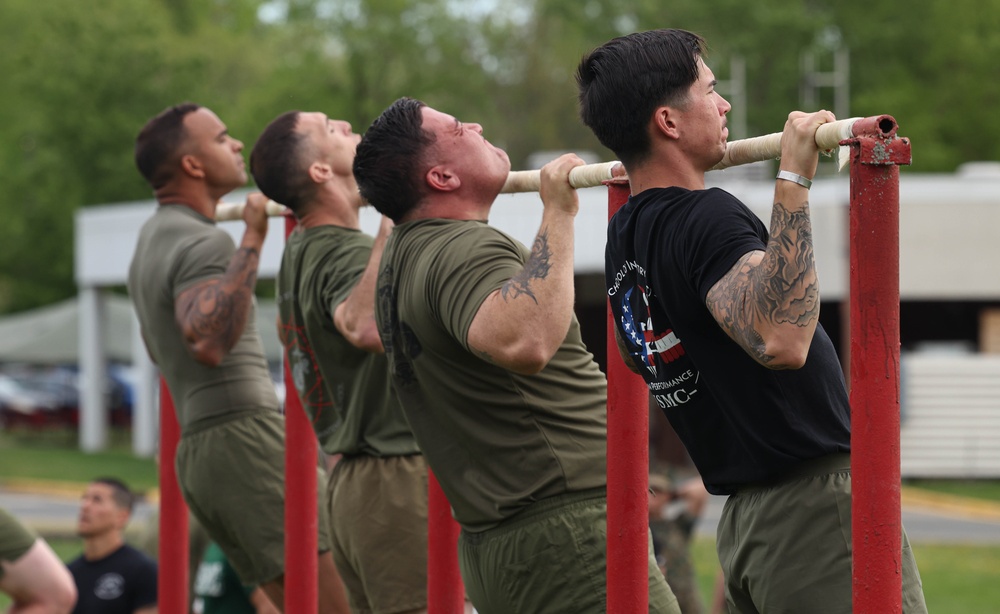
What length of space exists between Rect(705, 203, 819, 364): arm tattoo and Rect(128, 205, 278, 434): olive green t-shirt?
2509mm

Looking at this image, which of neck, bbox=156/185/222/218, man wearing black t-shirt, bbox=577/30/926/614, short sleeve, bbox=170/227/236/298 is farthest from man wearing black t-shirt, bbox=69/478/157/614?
man wearing black t-shirt, bbox=577/30/926/614

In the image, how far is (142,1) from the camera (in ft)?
92.2

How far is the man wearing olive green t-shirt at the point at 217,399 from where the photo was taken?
464cm

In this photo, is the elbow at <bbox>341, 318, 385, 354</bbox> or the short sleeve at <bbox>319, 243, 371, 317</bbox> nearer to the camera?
the elbow at <bbox>341, 318, 385, 354</bbox>

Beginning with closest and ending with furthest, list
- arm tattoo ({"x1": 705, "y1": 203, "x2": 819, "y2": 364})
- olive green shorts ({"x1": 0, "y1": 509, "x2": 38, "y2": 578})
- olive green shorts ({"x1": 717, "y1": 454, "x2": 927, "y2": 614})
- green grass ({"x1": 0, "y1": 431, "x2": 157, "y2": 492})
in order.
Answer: arm tattoo ({"x1": 705, "y1": 203, "x2": 819, "y2": 364})
olive green shorts ({"x1": 717, "y1": 454, "x2": 927, "y2": 614})
olive green shorts ({"x1": 0, "y1": 509, "x2": 38, "y2": 578})
green grass ({"x1": 0, "y1": 431, "x2": 157, "y2": 492})

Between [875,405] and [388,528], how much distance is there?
190 centimetres

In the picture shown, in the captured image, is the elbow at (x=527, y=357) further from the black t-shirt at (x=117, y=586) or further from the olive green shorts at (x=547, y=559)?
the black t-shirt at (x=117, y=586)

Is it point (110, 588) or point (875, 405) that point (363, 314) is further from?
point (110, 588)

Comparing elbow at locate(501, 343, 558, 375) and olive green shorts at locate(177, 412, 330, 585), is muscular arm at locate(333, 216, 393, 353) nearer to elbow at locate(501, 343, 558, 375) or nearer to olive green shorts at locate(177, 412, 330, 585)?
elbow at locate(501, 343, 558, 375)

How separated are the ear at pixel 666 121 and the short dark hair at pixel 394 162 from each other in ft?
2.73

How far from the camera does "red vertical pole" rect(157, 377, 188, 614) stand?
514 cm

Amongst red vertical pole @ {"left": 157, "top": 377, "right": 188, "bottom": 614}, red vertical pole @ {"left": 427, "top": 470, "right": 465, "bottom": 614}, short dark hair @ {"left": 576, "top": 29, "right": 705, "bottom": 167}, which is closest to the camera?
short dark hair @ {"left": 576, "top": 29, "right": 705, "bottom": 167}

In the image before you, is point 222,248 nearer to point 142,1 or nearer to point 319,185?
point 319,185

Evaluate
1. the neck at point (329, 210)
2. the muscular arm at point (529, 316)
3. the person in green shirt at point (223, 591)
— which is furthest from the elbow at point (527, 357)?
the person in green shirt at point (223, 591)
